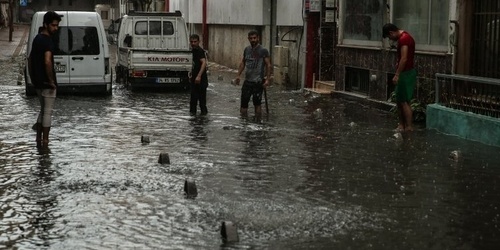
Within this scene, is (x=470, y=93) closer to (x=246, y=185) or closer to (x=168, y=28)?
(x=246, y=185)

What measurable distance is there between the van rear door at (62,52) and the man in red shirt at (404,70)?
33.9ft

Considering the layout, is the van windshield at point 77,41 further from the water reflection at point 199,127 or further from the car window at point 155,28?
the water reflection at point 199,127

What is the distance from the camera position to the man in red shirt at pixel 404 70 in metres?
16.2

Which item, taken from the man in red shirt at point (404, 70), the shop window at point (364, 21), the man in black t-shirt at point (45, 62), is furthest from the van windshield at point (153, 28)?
the man in black t-shirt at point (45, 62)

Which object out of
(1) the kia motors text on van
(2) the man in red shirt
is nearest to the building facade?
(2) the man in red shirt

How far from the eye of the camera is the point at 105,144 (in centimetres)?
1480

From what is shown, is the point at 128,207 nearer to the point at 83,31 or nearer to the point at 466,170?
the point at 466,170

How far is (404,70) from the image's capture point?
16328 mm

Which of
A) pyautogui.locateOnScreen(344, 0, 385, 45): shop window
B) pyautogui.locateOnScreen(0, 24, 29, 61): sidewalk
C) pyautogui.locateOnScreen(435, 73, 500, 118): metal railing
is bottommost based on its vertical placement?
pyautogui.locateOnScreen(0, 24, 29, 61): sidewalk

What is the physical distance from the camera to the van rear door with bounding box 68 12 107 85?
24406mm

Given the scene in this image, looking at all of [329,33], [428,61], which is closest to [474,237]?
[428,61]

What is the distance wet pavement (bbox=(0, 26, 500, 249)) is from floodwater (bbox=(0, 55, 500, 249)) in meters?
0.02

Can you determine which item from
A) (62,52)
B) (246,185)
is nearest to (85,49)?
(62,52)

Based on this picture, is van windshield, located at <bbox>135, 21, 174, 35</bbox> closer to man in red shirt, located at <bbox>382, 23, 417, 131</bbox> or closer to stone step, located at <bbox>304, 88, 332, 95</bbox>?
stone step, located at <bbox>304, 88, 332, 95</bbox>
